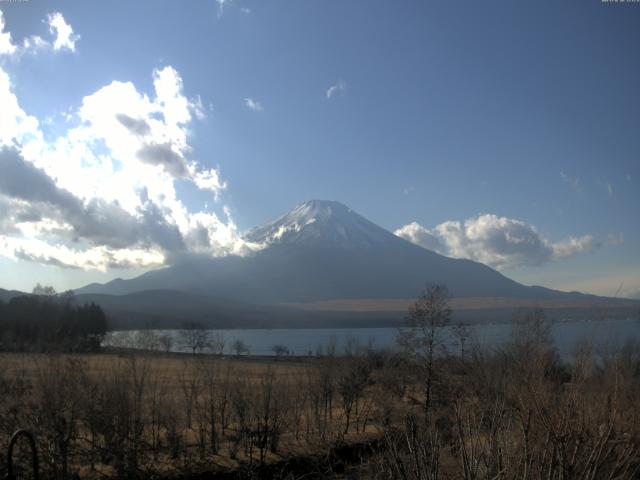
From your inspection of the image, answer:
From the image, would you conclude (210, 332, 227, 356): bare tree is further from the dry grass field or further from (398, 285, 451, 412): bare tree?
(398, 285, 451, 412): bare tree

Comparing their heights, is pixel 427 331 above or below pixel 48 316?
above

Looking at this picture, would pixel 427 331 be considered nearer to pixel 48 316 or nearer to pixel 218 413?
pixel 218 413

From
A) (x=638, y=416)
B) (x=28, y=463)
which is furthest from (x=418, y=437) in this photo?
(x=28, y=463)

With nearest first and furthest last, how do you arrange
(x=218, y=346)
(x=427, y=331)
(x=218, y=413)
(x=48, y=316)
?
(x=218, y=413)
(x=218, y=346)
(x=427, y=331)
(x=48, y=316)

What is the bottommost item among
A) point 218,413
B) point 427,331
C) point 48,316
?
point 218,413

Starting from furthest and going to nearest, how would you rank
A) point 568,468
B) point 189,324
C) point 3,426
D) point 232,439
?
point 189,324, point 232,439, point 3,426, point 568,468

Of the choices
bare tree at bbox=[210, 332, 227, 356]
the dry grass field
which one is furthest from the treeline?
the dry grass field

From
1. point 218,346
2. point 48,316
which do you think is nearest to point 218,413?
point 218,346

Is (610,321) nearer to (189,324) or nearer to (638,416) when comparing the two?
(638,416)

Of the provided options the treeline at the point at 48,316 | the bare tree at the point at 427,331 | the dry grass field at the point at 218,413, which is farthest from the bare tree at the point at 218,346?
the treeline at the point at 48,316

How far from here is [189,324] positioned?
12450cm

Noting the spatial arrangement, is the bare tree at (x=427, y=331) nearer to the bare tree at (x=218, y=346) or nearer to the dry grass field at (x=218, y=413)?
the dry grass field at (x=218, y=413)

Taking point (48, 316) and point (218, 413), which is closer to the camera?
point (218, 413)

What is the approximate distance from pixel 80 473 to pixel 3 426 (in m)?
2.79
